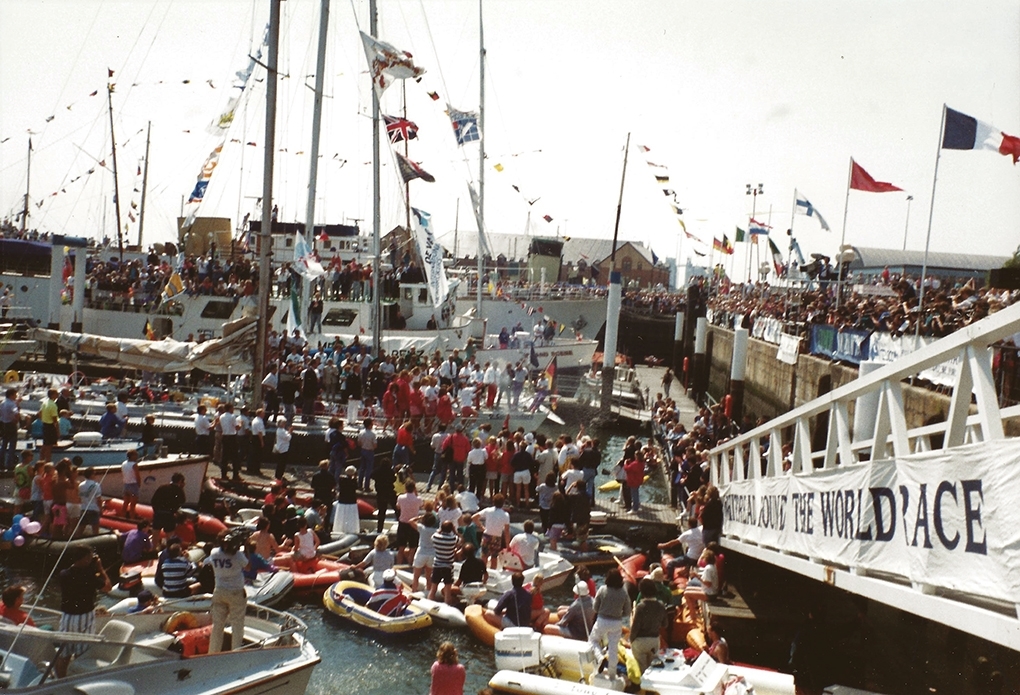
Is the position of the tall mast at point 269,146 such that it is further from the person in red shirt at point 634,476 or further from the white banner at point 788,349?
the white banner at point 788,349

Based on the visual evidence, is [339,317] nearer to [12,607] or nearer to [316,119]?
[316,119]

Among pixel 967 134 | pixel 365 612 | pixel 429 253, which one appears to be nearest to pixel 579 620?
pixel 365 612

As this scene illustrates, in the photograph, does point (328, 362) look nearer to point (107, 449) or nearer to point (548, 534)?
point (107, 449)

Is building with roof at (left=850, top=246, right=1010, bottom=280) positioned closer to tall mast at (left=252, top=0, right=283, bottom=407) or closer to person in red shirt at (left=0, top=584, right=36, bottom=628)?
tall mast at (left=252, top=0, right=283, bottom=407)

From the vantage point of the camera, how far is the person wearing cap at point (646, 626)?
9727 mm

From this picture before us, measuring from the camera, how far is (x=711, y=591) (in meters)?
12.1

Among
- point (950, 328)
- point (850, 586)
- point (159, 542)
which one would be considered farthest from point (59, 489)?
point (950, 328)

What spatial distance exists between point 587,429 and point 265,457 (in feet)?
46.6

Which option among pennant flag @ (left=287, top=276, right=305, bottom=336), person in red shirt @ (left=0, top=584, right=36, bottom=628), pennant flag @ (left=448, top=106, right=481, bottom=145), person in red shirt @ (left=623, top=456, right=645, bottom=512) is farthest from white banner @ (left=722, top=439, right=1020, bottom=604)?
pennant flag @ (left=448, top=106, right=481, bottom=145)

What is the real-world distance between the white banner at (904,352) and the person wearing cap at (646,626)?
663cm

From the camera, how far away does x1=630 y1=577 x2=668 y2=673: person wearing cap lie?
9727 mm

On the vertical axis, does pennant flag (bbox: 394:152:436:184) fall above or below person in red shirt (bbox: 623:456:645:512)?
above

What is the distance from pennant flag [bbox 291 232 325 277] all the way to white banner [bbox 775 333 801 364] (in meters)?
13.1

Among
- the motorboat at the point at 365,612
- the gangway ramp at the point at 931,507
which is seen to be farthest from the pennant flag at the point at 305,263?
the gangway ramp at the point at 931,507
